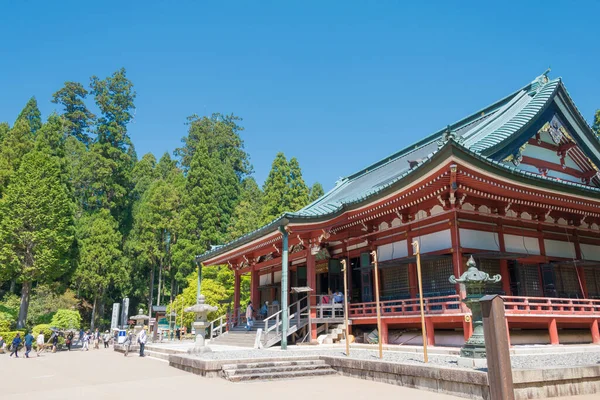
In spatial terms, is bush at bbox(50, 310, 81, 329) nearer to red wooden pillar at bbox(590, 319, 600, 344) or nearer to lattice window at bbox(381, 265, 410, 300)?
lattice window at bbox(381, 265, 410, 300)

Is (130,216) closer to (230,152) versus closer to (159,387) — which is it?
(230,152)

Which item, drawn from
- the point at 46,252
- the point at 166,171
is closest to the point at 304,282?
the point at 46,252

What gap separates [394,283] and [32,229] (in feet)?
79.4

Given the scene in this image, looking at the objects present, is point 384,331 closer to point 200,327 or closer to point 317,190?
point 200,327

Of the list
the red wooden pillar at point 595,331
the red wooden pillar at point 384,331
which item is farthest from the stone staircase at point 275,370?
the red wooden pillar at point 595,331

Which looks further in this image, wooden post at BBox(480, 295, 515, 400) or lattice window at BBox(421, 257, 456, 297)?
lattice window at BBox(421, 257, 456, 297)

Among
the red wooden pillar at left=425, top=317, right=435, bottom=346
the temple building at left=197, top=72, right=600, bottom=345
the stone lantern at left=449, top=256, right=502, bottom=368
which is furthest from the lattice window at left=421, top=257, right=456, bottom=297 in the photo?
the stone lantern at left=449, top=256, right=502, bottom=368

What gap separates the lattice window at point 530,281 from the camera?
44.3ft

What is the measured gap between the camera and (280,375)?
9852 mm

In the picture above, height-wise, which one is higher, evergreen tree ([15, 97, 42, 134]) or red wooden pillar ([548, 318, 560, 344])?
evergreen tree ([15, 97, 42, 134])

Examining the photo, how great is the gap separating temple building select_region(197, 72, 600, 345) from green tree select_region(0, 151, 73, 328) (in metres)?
17.1

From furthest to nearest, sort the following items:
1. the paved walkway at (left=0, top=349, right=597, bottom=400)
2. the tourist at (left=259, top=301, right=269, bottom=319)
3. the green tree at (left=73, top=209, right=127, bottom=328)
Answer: the green tree at (left=73, top=209, right=127, bottom=328) < the tourist at (left=259, top=301, right=269, bottom=319) < the paved walkway at (left=0, top=349, right=597, bottom=400)

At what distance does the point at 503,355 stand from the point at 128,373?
31.6 feet

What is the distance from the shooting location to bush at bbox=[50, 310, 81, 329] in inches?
1101
